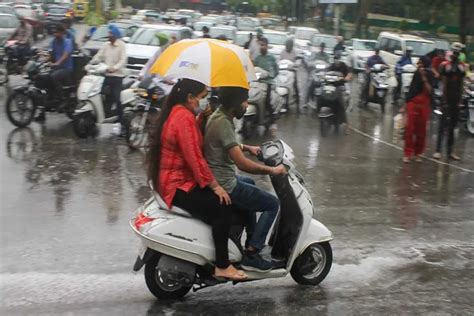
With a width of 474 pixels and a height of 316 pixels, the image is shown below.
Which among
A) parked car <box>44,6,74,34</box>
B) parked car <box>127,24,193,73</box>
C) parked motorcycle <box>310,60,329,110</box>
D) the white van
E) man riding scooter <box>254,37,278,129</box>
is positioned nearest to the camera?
man riding scooter <box>254,37,278,129</box>

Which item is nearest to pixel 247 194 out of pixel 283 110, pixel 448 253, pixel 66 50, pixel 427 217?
pixel 448 253

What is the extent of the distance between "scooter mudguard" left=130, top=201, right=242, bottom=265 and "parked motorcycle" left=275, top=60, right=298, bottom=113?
1157cm

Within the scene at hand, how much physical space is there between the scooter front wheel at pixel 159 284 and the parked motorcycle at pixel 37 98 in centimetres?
852

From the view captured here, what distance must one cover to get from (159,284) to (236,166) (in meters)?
1.08

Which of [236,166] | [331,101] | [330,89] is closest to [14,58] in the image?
[330,89]

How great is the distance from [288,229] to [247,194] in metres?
0.52

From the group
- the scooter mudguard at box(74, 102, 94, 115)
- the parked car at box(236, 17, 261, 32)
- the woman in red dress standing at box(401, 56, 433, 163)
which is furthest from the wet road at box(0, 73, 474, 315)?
the parked car at box(236, 17, 261, 32)

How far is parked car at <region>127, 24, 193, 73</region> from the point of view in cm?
2161

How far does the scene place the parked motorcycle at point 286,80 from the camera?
1712 centimetres

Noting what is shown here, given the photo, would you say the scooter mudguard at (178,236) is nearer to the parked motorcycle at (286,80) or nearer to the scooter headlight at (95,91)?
the scooter headlight at (95,91)

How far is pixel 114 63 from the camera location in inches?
518

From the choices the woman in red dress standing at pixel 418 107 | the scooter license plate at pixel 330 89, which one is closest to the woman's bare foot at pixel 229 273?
the woman in red dress standing at pixel 418 107

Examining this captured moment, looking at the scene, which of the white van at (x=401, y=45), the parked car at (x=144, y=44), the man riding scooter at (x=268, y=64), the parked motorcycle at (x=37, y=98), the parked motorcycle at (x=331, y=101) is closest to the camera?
the parked motorcycle at (x=37, y=98)

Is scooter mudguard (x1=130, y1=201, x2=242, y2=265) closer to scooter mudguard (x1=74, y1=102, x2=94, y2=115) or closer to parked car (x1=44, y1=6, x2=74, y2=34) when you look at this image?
scooter mudguard (x1=74, y1=102, x2=94, y2=115)
